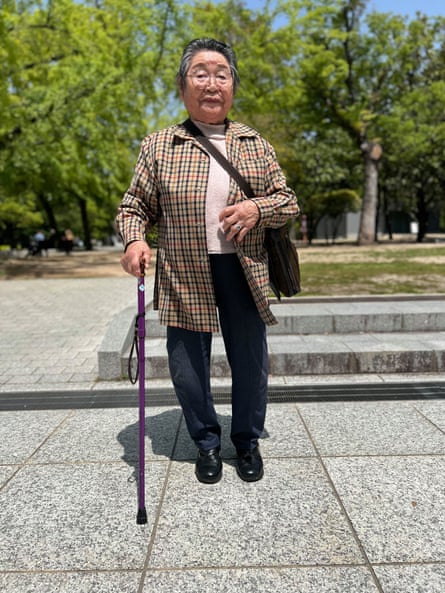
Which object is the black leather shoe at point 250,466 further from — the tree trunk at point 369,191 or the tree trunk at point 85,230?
the tree trunk at point 85,230

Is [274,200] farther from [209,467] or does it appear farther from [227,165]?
[209,467]

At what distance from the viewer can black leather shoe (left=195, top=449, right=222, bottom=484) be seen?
2.60 metres

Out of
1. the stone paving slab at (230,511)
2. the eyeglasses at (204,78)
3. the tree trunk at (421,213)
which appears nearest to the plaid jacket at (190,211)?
the eyeglasses at (204,78)

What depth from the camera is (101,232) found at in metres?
54.0

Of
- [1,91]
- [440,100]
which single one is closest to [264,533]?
[1,91]

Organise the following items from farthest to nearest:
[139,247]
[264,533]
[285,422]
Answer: [285,422] → [139,247] → [264,533]

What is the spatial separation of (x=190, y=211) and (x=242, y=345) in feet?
2.34

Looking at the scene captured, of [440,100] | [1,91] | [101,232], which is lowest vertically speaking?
[101,232]

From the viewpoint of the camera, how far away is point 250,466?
2641 mm

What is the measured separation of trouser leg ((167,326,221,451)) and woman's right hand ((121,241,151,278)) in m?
0.42

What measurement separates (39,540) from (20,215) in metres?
33.5

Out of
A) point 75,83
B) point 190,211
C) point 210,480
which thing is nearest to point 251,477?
point 210,480

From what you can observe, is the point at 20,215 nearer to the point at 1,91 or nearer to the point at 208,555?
the point at 1,91

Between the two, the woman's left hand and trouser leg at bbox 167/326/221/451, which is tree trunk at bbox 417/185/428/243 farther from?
the woman's left hand
